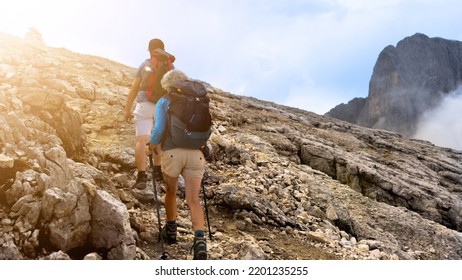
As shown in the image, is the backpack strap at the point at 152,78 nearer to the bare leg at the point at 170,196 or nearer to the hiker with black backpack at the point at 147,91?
the hiker with black backpack at the point at 147,91

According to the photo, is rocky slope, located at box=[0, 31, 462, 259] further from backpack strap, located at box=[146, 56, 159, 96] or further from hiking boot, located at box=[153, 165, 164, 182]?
backpack strap, located at box=[146, 56, 159, 96]

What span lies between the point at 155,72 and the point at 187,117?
2128mm

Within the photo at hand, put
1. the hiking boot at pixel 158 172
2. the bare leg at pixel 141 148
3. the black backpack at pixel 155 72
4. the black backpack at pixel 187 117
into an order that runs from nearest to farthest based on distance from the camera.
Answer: the black backpack at pixel 187 117
the black backpack at pixel 155 72
the bare leg at pixel 141 148
the hiking boot at pixel 158 172

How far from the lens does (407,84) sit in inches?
5778

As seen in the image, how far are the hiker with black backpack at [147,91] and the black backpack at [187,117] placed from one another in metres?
1.63

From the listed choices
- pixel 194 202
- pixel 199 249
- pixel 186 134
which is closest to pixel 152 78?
pixel 186 134

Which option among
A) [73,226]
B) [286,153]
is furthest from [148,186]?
[286,153]

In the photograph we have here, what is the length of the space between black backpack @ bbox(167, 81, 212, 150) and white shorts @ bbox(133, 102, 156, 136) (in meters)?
2.02

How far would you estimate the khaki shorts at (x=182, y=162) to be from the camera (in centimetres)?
706

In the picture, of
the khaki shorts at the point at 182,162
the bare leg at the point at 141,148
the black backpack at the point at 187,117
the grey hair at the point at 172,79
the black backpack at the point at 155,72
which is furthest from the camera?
the bare leg at the point at 141,148

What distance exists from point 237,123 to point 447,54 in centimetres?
15920

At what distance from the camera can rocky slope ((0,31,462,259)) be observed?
6723 millimetres

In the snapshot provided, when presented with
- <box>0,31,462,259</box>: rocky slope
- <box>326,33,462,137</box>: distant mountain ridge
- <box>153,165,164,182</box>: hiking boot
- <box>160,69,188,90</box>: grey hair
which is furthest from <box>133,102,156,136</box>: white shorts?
<box>326,33,462,137</box>: distant mountain ridge

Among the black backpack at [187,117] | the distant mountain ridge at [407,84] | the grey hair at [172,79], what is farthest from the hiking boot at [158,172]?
the distant mountain ridge at [407,84]
